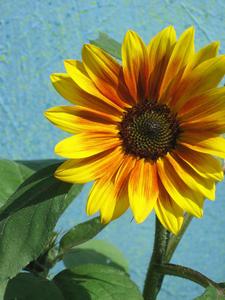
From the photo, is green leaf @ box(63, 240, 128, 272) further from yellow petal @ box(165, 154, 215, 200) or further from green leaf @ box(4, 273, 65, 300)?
yellow petal @ box(165, 154, 215, 200)

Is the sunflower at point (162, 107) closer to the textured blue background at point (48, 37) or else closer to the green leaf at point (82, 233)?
the green leaf at point (82, 233)

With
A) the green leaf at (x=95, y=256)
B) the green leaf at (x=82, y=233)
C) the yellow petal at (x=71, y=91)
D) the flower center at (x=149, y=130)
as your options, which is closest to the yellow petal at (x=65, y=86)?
the yellow petal at (x=71, y=91)

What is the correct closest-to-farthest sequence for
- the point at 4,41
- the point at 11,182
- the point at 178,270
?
the point at 178,270
the point at 11,182
the point at 4,41

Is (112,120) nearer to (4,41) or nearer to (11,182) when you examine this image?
(11,182)

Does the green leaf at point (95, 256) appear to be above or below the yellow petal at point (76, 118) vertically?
below

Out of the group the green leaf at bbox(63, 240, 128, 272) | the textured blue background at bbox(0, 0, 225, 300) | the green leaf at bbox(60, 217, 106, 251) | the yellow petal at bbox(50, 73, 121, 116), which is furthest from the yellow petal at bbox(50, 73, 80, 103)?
the textured blue background at bbox(0, 0, 225, 300)

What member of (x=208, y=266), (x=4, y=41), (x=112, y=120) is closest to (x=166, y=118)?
(x=112, y=120)
